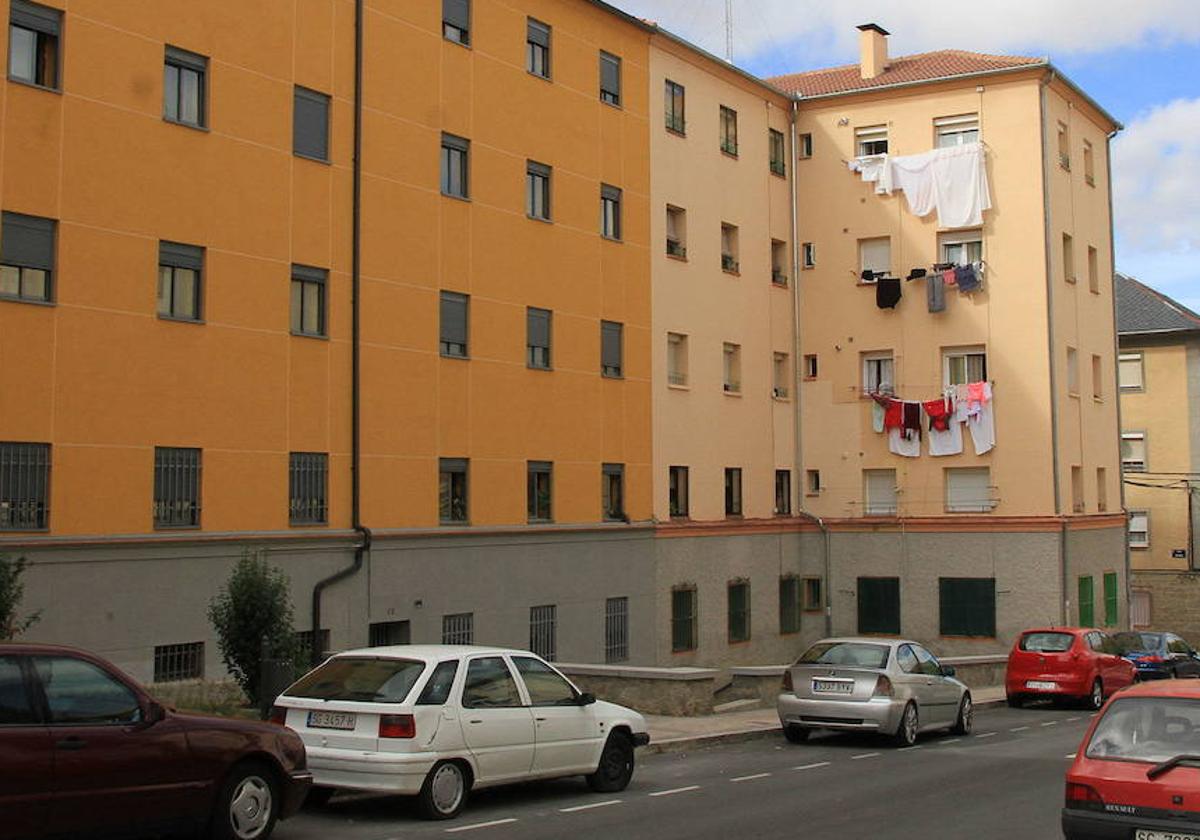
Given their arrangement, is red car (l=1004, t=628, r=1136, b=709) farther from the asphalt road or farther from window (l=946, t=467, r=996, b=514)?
window (l=946, t=467, r=996, b=514)

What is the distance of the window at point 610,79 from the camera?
107 feet

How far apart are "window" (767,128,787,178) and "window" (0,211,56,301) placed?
2364 cm

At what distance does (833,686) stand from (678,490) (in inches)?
593

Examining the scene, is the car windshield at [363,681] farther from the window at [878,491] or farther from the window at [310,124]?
the window at [878,491]

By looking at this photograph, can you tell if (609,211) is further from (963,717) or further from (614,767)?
(614,767)

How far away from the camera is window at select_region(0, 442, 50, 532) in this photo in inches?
771

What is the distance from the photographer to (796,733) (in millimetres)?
20297

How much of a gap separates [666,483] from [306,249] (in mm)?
12330

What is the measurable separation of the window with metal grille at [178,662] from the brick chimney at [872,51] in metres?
27.8

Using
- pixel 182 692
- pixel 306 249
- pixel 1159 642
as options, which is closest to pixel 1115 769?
pixel 182 692

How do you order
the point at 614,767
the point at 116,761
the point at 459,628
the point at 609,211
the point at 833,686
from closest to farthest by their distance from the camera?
the point at 116,761, the point at 614,767, the point at 833,686, the point at 459,628, the point at 609,211

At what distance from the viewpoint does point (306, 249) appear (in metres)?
24.4

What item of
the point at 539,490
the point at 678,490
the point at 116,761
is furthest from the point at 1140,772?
the point at 678,490

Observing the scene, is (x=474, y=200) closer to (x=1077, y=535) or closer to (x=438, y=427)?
(x=438, y=427)
